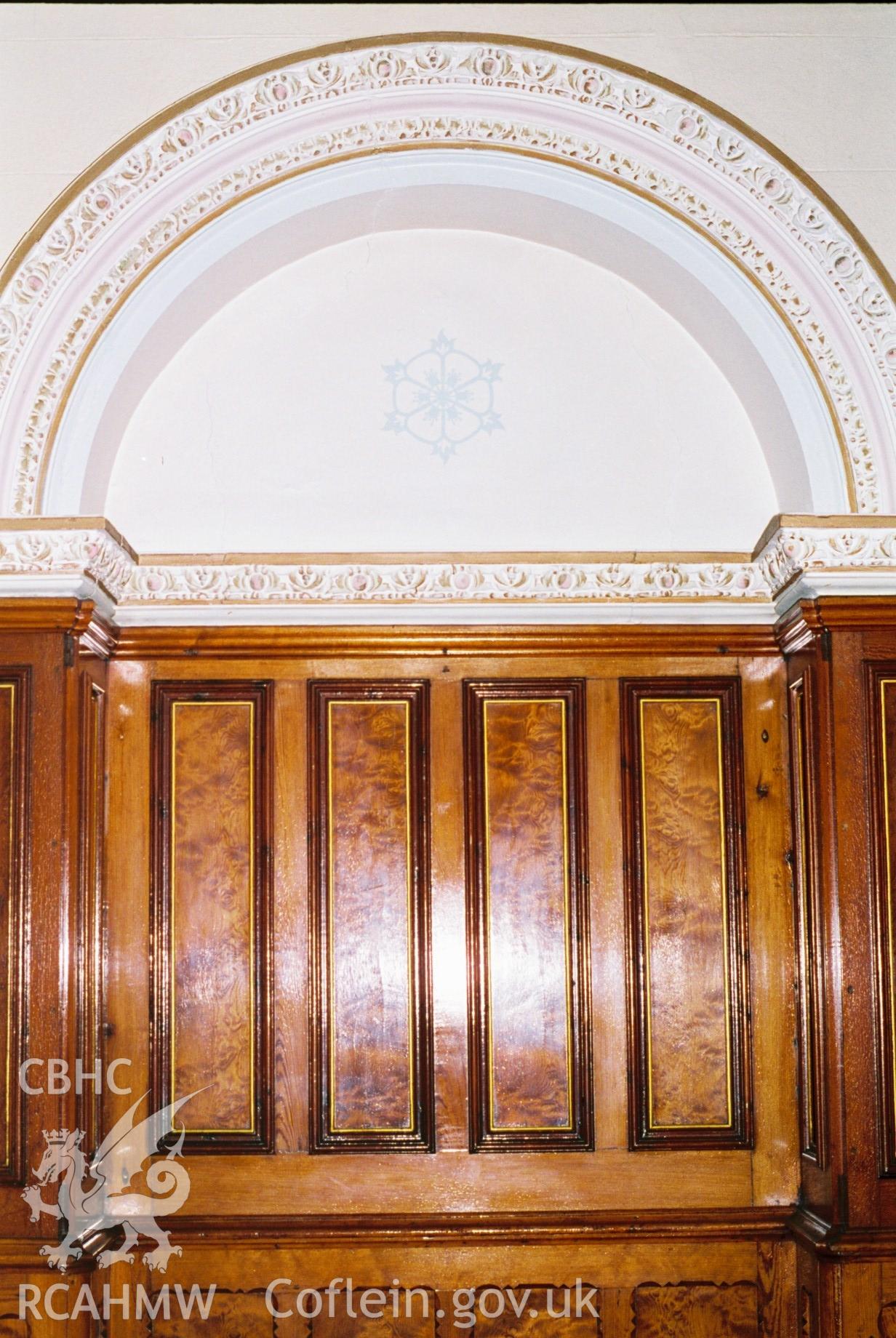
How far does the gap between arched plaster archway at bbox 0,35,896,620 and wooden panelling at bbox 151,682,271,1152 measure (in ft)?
2.99

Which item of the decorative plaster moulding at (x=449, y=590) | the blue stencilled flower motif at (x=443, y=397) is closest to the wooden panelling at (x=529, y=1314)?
the decorative plaster moulding at (x=449, y=590)

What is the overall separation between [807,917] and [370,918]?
4.79ft

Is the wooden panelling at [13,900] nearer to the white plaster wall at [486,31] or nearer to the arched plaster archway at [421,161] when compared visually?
the arched plaster archway at [421,161]

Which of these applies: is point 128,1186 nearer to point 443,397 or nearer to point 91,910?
point 91,910

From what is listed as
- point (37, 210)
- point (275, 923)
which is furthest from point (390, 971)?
point (37, 210)

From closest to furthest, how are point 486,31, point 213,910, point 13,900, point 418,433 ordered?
point 13,900 → point 486,31 → point 213,910 → point 418,433

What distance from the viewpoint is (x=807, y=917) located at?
4.52 metres

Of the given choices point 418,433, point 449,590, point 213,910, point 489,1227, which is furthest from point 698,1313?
point 418,433

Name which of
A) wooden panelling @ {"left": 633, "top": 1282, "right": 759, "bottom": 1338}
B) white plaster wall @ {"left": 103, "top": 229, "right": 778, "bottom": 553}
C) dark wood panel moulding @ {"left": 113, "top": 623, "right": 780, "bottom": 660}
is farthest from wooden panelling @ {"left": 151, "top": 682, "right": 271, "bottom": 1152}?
wooden panelling @ {"left": 633, "top": 1282, "right": 759, "bottom": 1338}

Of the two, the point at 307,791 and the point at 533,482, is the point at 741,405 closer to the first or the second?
the point at 533,482

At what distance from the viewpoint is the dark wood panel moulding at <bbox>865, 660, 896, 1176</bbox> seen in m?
4.27

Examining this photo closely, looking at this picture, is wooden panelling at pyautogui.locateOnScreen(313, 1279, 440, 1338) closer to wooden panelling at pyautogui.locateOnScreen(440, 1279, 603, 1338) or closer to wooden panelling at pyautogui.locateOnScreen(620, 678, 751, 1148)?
wooden panelling at pyautogui.locateOnScreen(440, 1279, 603, 1338)

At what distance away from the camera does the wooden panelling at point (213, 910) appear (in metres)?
4.64

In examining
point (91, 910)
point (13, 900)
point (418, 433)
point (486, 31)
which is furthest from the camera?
point (418, 433)
